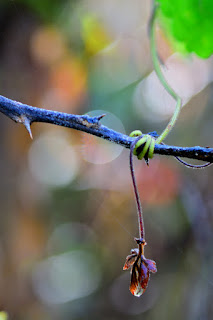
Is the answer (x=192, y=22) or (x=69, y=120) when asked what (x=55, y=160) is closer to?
(x=192, y=22)

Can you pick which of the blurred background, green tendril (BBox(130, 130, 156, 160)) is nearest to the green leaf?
green tendril (BBox(130, 130, 156, 160))

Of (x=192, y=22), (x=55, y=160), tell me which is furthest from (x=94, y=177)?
(x=192, y=22)

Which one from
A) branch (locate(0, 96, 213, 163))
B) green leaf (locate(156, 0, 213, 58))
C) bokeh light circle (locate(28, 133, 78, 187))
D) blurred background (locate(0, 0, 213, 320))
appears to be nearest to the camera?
branch (locate(0, 96, 213, 163))

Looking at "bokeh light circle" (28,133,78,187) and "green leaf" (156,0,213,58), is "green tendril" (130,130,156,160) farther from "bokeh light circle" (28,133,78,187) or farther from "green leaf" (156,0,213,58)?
"bokeh light circle" (28,133,78,187)

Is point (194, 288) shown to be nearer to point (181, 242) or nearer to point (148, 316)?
point (181, 242)

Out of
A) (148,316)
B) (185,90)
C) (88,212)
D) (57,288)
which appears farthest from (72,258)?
(185,90)
